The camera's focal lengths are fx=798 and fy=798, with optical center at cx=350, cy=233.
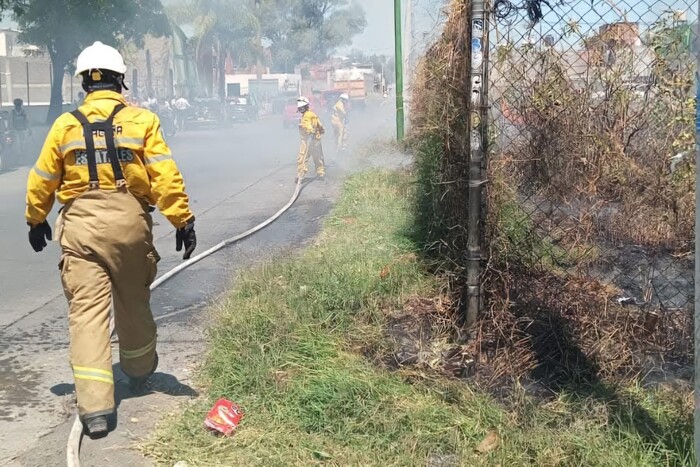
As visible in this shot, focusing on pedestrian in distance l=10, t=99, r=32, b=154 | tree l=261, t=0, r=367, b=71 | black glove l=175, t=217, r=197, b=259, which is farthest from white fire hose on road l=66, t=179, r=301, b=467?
tree l=261, t=0, r=367, b=71

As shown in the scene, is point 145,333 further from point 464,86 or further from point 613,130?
point 613,130

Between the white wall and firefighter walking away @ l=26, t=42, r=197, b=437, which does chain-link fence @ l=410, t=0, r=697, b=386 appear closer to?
firefighter walking away @ l=26, t=42, r=197, b=437

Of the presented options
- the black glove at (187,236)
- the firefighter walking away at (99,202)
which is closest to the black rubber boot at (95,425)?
the firefighter walking away at (99,202)

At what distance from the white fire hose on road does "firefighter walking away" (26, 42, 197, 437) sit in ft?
0.26

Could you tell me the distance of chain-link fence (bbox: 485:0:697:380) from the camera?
4191mm

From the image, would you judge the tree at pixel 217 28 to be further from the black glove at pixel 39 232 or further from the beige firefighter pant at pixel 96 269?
the beige firefighter pant at pixel 96 269

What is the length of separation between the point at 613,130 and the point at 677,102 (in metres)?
0.36

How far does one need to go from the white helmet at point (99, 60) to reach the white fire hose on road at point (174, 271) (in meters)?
1.42

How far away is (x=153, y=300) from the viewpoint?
6.33m

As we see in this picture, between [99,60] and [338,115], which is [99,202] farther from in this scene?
[338,115]

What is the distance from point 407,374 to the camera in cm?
402

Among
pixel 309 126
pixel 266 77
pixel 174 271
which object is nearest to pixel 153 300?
pixel 174 271

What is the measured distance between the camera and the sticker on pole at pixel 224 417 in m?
3.67

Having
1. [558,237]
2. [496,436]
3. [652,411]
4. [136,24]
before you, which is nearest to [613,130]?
[558,237]
